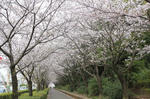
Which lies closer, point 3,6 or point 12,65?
point 3,6

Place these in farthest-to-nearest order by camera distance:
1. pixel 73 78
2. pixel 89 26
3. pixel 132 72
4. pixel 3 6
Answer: pixel 73 78
pixel 132 72
pixel 89 26
pixel 3 6

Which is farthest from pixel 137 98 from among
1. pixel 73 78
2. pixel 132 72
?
pixel 73 78

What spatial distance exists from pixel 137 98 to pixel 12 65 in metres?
7.69

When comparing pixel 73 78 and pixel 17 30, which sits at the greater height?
pixel 17 30

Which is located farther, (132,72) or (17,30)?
(132,72)

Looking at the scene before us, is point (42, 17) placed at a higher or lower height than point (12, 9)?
lower

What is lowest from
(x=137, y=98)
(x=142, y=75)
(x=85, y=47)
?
(x=137, y=98)

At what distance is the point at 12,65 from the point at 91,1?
4736mm

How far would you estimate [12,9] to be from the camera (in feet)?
26.7

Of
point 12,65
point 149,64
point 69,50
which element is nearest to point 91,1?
point 12,65

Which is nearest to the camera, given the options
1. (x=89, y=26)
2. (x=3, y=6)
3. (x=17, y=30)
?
(x=3, y=6)

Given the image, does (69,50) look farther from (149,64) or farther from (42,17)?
(42,17)

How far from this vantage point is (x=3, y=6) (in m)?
7.27

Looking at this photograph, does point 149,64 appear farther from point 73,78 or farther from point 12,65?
point 73,78
